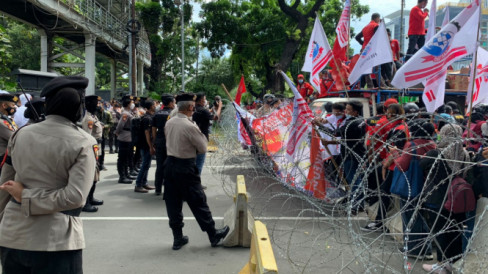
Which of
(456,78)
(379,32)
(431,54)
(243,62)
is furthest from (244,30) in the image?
(431,54)

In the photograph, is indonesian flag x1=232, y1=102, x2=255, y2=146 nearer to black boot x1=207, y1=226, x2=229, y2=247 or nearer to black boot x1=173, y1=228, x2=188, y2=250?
black boot x1=207, y1=226, x2=229, y2=247

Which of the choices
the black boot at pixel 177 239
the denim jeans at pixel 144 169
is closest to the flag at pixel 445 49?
the black boot at pixel 177 239

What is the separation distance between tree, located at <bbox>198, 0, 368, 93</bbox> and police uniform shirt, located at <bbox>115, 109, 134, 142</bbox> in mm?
15350

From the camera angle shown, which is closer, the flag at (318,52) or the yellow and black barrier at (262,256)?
the yellow and black barrier at (262,256)

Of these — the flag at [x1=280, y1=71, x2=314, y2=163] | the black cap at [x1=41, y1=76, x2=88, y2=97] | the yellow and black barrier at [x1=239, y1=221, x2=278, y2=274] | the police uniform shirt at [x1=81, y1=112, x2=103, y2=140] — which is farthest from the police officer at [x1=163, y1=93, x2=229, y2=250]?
the police uniform shirt at [x1=81, y1=112, x2=103, y2=140]

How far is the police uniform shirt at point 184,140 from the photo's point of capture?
4.54 meters

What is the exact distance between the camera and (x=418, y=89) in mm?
8719

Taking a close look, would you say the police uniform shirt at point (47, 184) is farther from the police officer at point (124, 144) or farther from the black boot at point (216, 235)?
the police officer at point (124, 144)

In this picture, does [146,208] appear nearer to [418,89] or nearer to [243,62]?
[418,89]

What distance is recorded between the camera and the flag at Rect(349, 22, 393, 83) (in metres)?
6.21

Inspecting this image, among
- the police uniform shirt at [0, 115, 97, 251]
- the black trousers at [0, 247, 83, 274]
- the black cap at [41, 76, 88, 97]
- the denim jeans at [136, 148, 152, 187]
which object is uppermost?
the black cap at [41, 76, 88, 97]

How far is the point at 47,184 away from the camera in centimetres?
221

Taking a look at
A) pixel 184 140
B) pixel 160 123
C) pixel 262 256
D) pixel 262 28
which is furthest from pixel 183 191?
pixel 262 28

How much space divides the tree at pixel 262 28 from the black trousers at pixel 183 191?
61.6ft
